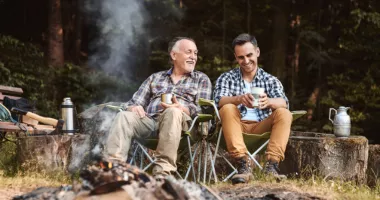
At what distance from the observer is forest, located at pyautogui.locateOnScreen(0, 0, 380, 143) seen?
8.46 meters

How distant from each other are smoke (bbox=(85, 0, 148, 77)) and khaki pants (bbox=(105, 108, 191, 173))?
4.17m

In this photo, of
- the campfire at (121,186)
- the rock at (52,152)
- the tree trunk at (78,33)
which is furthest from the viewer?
the tree trunk at (78,33)

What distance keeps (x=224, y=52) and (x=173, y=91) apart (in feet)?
16.7

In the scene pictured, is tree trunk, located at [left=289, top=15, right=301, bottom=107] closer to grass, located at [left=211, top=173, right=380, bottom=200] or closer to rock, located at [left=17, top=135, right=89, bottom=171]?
rock, located at [left=17, top=135, right=89, bottom=171]

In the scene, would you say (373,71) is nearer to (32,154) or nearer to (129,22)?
(129,22)

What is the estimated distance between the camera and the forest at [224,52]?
333 inches

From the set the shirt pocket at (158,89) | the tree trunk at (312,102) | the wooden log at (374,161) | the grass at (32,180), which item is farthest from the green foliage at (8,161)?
the tree trunk at (312,102)

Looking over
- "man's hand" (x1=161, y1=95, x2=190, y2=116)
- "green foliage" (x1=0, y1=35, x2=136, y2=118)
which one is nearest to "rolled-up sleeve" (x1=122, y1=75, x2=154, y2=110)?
"man's hand" (x1=161, y1=95, x2=190, y2=116)

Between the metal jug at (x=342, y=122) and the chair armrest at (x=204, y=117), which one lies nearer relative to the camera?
the chair armrest at (x=204, y=117)

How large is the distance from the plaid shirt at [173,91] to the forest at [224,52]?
3770 millimetres

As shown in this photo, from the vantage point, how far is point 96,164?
9.02ft

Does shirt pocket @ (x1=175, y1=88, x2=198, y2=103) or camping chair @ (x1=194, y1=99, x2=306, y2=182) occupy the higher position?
shirt pocket @ (x1=175, y1=88, x2=198, y2=103)

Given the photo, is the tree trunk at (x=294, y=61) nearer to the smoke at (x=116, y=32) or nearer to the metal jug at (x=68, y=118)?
the smoke at (x=116, y=32)

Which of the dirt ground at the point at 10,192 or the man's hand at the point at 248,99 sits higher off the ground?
the man's hand at the point at 248,99
